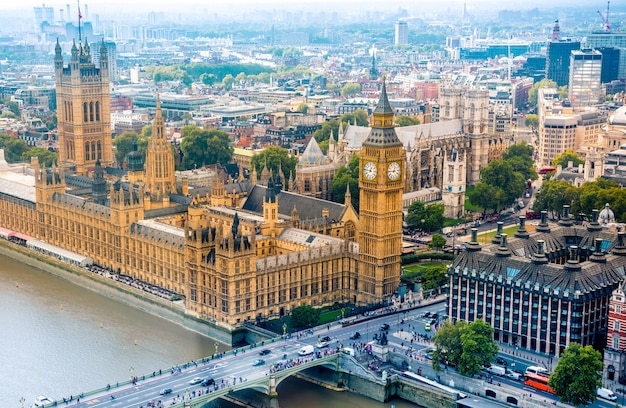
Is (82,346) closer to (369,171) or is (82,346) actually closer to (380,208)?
(380,208)

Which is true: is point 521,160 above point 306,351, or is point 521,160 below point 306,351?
above

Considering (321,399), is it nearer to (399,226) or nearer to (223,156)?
(399,226)

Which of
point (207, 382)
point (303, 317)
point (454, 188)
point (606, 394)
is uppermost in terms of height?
point (454, 188)

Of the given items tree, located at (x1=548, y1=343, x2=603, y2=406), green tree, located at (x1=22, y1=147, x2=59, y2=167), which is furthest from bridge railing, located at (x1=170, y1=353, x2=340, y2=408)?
green tree, located at (x1=22, y1=147, x2=59, y2=167)

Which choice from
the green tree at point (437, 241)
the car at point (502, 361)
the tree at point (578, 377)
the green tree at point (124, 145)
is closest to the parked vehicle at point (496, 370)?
the car at point (502, 361)

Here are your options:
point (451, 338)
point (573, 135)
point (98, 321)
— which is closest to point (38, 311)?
point (98, 321)

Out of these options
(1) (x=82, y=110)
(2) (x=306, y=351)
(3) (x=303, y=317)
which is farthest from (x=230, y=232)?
(1) (x=82, y=110)

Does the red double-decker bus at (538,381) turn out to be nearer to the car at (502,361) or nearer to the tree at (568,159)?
the car at (502,361)
